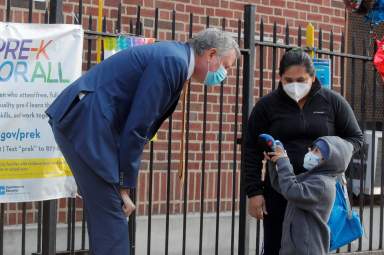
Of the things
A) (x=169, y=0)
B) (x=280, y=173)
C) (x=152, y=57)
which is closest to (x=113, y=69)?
(x=152, y=57)

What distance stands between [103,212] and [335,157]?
1495mm

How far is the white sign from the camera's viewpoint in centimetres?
492

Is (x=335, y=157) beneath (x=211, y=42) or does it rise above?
beneath

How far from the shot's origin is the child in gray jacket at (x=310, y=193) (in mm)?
4477

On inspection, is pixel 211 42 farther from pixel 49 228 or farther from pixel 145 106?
pixel 49 228

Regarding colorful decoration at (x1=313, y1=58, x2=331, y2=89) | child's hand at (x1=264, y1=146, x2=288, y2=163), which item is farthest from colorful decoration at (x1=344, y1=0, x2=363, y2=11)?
child's hand at (x1=264, y1=146, x2=288, y2=163)

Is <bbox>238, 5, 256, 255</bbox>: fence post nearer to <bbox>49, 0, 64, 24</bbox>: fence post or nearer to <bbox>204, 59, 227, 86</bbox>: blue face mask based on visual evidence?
<bbox>49, 0, 64, 24</bbox>: fence post

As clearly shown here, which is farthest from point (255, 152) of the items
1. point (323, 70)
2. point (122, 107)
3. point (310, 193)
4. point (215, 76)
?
point (323, 70)

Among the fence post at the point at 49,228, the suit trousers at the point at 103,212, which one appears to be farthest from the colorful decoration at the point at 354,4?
the suit trousers at the point at 103,212

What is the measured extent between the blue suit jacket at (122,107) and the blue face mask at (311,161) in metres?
1.03

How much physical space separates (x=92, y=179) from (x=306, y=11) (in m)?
5.50

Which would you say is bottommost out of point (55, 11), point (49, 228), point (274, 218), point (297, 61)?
point (49, 228)

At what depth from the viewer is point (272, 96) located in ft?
15.9

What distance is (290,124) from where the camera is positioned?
4.71 meters
